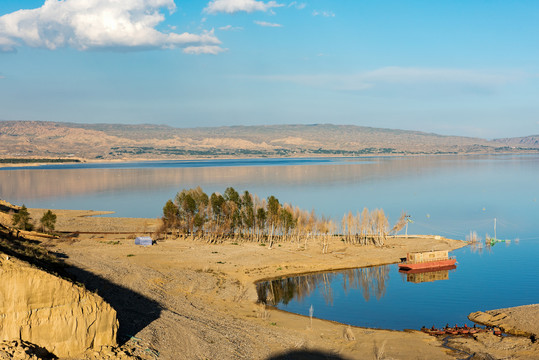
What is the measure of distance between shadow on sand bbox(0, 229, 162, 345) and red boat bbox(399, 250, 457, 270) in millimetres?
28428

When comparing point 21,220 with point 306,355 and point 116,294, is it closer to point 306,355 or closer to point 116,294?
point 116,294

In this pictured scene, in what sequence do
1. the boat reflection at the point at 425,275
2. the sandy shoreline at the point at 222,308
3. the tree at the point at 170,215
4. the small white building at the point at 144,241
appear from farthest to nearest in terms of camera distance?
the tree at the point at 170,215 < the small white building at the point at 144,241 < the boat reflection at the point at 425,275 < the sandy shoreline at the point at 222,308

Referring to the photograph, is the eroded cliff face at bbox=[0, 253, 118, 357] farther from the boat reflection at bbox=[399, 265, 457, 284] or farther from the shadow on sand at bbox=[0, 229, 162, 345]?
the boat reflection at bbox=[399, 265, 457, 284]

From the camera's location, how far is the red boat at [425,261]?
4930 cm

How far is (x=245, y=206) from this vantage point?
205 ft

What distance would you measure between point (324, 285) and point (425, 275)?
459 inches

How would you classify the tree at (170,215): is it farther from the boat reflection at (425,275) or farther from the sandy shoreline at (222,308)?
the boat reflection at (425,275)

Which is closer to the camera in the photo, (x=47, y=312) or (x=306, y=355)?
(x=47, y=312)

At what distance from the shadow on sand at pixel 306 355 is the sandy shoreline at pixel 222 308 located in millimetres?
119

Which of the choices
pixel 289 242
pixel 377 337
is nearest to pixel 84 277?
pixel 377 337

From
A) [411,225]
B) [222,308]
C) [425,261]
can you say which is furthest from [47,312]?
[411,225]

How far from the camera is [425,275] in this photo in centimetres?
4872

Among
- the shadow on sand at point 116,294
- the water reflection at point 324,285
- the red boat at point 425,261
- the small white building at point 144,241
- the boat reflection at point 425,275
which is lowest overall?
the boat reflection at point 425,275

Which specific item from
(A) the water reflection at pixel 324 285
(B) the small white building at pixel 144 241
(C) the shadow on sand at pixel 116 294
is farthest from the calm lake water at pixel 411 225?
(B) the small white building at pixel 144 241
